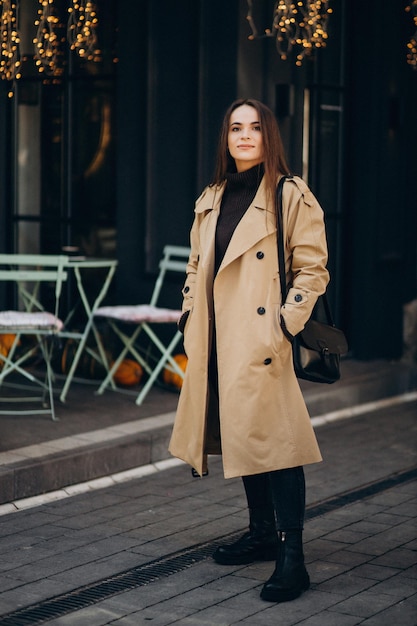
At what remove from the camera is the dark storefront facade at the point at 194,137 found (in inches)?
352

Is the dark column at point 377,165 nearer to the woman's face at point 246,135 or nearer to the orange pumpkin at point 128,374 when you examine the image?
the orange pumpkin at point 128,374

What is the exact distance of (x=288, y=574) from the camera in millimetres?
4871

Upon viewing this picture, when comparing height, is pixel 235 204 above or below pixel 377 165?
below

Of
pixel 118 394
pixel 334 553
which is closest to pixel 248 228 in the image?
pixel 334 553

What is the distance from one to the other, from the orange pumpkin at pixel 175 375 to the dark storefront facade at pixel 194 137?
0.64 m

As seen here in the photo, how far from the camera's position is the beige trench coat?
16.1 feet

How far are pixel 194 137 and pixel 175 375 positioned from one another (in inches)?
70.6

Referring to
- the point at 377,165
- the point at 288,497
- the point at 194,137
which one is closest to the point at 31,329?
→ the point at 194,137

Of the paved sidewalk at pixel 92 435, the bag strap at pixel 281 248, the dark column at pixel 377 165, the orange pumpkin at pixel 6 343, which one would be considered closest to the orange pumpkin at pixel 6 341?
the orange pumpkin at pixel 6 343

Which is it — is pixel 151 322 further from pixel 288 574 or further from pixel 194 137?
pixel 288 574

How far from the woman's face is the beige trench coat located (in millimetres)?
159

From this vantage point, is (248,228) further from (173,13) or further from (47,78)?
(47,78)

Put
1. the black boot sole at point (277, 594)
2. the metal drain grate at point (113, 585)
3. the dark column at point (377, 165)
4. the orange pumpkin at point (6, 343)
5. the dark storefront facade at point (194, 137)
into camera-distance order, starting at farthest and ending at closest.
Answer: the dark column at point (377, 165)
the orange pumpkin at point (6, 343)
the dark storefront facade at point (194, 137)
the black boot sole at point (277, 594)
the metal drain grate at point (113, 585)

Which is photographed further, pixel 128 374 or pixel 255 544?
pixel 128 374
